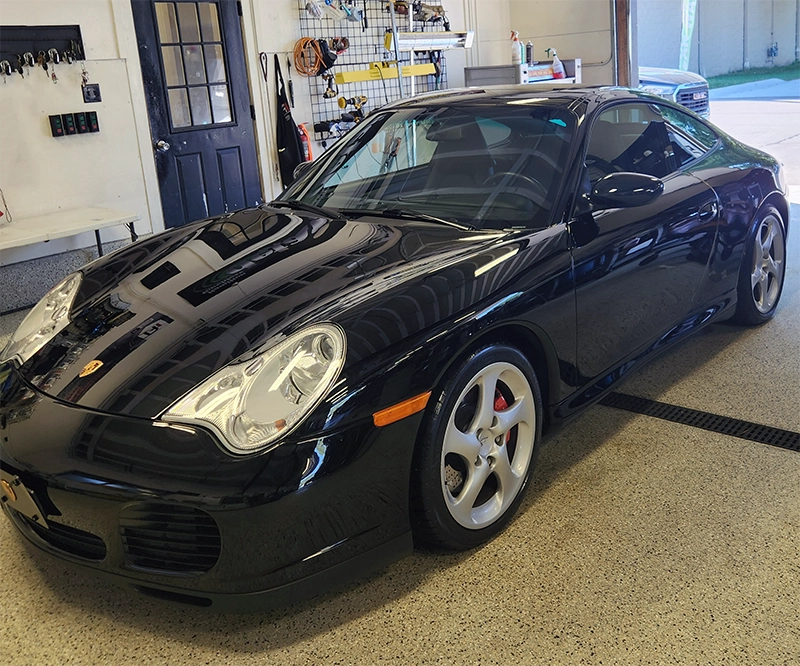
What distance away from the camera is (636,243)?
271cm

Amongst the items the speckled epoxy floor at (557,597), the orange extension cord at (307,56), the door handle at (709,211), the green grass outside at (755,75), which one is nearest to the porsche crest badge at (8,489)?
the speckled epoxy floor at (557,597)

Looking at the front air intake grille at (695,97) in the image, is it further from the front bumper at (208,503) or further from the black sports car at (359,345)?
the front bumper at (208,503)

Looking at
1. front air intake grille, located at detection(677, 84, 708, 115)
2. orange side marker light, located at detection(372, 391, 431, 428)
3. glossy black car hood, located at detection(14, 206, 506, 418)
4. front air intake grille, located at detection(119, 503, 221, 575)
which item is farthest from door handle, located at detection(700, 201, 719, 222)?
front air intake grille, located at detection(677, 84, 708, 115)

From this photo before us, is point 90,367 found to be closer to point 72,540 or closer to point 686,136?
point 72,540

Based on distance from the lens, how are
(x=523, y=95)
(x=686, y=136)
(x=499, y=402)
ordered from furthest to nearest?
(x=686, y=136)
(x=523, y=95)
(x=499, y=402)

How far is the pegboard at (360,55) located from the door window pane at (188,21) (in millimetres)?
1019

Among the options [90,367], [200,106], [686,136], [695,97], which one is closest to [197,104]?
[200,106]

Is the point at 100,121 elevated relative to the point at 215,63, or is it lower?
lower

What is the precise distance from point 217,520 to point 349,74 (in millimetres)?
5563

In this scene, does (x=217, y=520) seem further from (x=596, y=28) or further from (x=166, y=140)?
(x=596, y=28)

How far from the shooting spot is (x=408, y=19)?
24.8ft

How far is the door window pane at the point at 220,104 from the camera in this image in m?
6.47

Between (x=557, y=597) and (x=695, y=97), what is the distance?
28.3 feet

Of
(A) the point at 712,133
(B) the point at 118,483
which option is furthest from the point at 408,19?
(B) the point at 118,483
